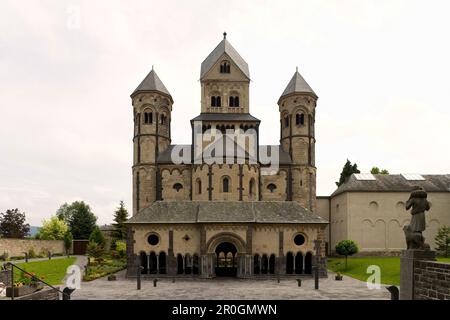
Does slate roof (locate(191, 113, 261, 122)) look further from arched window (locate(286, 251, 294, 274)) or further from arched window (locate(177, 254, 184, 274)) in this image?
arched window (locate(177, 254, 184, 274))

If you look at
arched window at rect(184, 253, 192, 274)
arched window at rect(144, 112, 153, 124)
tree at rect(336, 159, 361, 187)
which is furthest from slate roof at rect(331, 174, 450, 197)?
arched window at rect(144, 112, 153, 124)

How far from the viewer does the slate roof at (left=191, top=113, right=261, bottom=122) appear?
5894cm

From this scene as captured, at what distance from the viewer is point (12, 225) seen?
7806cm

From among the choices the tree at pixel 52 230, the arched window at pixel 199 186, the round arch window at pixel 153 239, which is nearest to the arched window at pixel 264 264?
the round arch window at pixel 153 239

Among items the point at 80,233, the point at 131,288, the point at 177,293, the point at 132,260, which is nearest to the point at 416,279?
the point at 177,293

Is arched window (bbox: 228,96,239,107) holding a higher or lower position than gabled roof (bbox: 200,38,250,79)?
lower

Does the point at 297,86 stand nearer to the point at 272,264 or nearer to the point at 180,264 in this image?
the point at 272,264

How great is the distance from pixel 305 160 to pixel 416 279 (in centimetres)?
4180

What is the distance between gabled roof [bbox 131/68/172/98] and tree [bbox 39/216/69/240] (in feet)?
125

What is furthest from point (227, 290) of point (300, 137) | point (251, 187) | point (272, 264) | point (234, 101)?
point (234, 101)

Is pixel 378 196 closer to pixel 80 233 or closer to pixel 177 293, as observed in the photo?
pixel 177 293

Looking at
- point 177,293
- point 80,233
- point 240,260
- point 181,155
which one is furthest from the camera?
point 80,233

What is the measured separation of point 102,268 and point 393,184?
141ft
